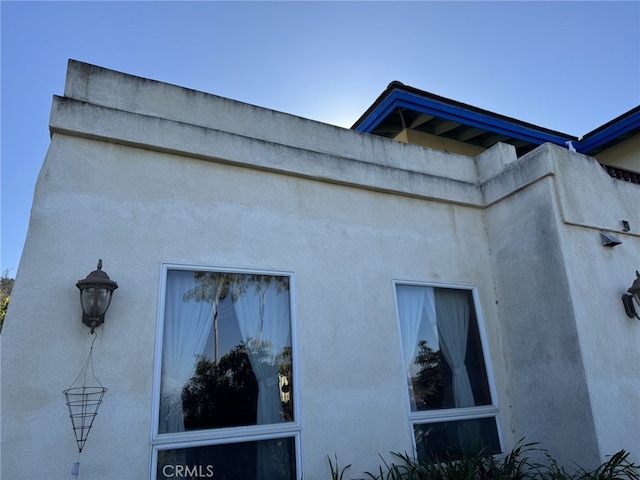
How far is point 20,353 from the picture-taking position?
335 centimetres

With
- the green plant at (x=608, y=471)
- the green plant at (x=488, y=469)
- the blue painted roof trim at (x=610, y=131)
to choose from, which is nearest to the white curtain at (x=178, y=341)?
the green plant at (x=488, y=469)

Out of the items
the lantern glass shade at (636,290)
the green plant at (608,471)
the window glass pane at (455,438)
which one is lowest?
the green plant at (608,471)

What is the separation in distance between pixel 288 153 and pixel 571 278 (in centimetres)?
361

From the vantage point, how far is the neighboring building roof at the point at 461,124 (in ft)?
26.3

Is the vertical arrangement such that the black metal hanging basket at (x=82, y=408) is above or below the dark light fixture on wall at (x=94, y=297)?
below

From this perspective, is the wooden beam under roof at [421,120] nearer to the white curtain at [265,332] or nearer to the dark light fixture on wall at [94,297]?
the white curtain at [265,332]

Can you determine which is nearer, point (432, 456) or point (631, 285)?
point (432, 456)

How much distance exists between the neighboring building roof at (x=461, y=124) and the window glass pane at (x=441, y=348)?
4.05 m

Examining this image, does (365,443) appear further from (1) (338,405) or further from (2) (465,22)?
(2) (465,22)

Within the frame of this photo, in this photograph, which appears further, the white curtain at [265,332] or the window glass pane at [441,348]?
the window glass pane at [441,348]

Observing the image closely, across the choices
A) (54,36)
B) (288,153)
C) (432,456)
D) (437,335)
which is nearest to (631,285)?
(437,335)

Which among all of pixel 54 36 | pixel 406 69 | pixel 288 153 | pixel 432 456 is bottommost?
pixel 432 456

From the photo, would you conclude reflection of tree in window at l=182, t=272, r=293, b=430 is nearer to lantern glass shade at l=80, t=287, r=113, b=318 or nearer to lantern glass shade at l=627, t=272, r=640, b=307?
lantern glass shade at l=80, t=287, r=113, b=318

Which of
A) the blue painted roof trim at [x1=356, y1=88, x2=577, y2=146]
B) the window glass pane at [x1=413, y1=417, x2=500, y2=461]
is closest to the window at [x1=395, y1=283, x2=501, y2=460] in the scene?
the window glass pane at [x1=413, y1=417, x2=500, y2=461]
